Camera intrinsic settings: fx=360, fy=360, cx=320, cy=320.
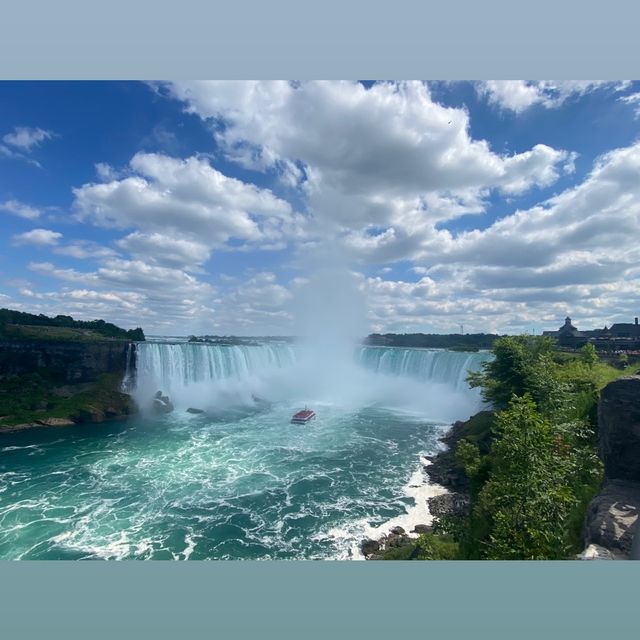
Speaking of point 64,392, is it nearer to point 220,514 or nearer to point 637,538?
point 220,514

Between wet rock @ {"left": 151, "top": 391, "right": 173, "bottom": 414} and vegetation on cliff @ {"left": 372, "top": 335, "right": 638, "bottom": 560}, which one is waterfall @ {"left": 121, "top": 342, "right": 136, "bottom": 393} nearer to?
wet rock @ {"left": 151, "top": 391, "right": 173, "bottom": 414}

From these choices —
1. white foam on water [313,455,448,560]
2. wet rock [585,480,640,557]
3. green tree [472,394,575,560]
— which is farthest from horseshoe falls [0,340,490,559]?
wet rock [585,480,640,557]

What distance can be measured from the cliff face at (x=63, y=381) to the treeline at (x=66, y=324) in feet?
33.2

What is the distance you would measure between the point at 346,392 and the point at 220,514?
34888 mm

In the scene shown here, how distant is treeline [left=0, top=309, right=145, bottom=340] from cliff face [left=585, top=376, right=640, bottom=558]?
5343 centimetres

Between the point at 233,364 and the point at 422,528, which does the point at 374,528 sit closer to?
the point at 422,528

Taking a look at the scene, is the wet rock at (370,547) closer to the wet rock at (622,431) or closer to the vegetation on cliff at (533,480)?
the vegetation on cliff at (533,480)

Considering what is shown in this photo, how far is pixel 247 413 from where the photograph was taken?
36.4 metres

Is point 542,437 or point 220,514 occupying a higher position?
point 542,437

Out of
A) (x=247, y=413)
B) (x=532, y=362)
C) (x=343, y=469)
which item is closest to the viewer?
(x=532, y=362)

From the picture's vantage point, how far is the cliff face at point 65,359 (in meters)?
34.7

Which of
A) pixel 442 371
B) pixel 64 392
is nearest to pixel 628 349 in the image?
pixel 442 371

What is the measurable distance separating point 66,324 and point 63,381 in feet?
94.4

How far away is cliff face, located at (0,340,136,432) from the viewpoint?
105 feet
